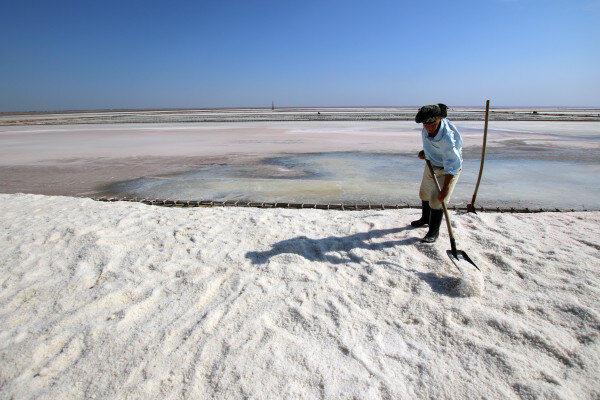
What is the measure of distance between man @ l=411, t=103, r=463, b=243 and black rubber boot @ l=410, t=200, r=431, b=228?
237 millimetres

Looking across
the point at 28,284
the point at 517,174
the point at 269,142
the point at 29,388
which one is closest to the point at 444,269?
the point at 29,388

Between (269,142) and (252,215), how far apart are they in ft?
29.8

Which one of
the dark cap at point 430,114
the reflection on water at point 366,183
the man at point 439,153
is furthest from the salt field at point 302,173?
the dark cap at point 430,114

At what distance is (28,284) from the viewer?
3023mm

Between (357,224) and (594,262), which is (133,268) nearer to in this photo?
(357,224)

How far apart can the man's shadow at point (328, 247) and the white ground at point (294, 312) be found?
0.08 feet

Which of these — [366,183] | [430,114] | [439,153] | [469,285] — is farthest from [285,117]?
[469,285]

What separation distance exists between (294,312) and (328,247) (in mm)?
1213

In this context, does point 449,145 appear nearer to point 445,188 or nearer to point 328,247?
point 445,188

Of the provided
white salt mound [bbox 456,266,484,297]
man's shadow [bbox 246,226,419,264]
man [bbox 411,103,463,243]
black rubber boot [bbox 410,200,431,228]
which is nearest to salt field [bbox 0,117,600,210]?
black rubber boot [bbox 410,200,431,228]

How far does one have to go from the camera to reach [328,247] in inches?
146

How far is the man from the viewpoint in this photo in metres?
3.18

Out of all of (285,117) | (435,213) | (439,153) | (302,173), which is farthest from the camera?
(285,117)

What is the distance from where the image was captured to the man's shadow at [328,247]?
3.48 metres
